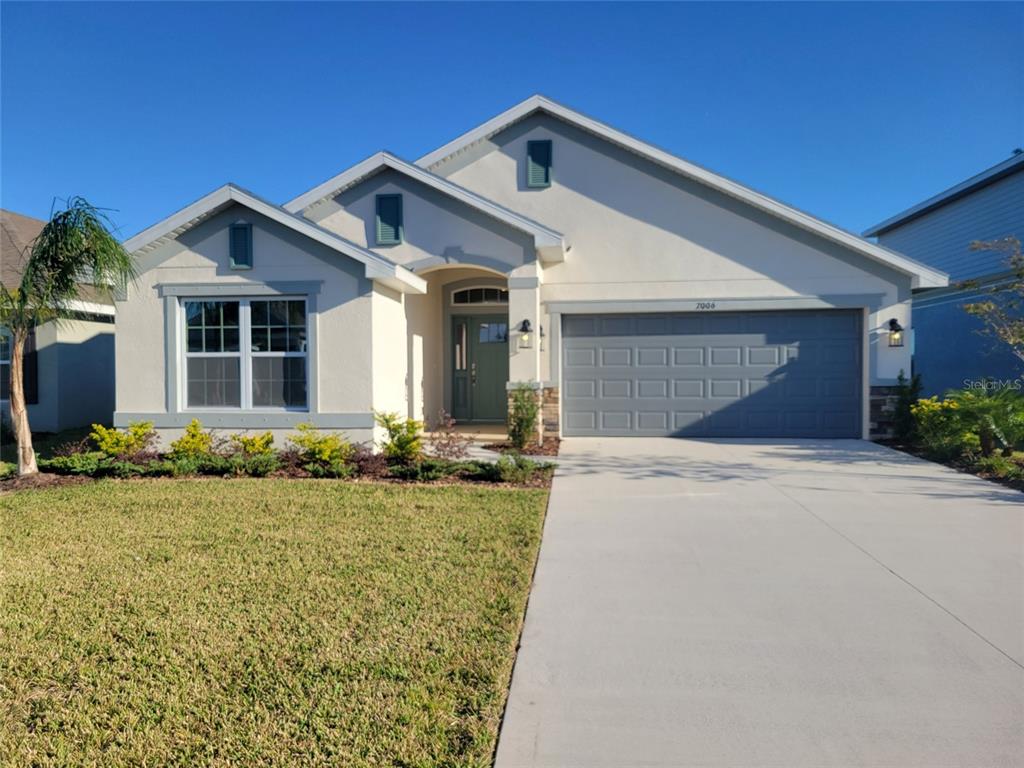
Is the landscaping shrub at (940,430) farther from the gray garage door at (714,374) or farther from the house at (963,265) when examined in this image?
the house at (963,265)

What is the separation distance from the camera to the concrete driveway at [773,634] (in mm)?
2973

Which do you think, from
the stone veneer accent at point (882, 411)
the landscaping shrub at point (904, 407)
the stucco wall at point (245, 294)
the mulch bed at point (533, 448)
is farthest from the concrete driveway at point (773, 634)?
the stone veneer accent at point (882, 411)

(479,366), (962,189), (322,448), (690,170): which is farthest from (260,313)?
(962,189)

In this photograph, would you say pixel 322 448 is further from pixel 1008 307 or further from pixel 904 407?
pixel 1008 307

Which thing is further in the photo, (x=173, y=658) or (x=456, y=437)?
(x=456, y=437)

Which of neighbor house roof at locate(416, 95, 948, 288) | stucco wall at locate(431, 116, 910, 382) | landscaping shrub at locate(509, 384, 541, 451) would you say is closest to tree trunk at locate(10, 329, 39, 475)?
landscaping shrub at locate(509, 384, 541, 451)

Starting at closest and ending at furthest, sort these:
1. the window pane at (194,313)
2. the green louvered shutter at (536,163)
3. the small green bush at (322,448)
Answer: the small green bush at (322,448) → the window pane at (194,313) → the green louvered shutter at (536,163)

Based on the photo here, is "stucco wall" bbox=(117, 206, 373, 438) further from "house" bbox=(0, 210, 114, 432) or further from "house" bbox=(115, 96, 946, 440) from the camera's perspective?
"house" bbox=(0, 210, 114, 432)

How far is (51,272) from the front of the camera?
8680mm

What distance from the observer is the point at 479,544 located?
227 inches

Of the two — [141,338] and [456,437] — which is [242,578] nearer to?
[456,437]

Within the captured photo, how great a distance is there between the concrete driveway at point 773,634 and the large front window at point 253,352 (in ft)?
16.5

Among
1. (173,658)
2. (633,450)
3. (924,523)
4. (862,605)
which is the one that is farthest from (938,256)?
(173,658)

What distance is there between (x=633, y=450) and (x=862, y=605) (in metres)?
6.84
